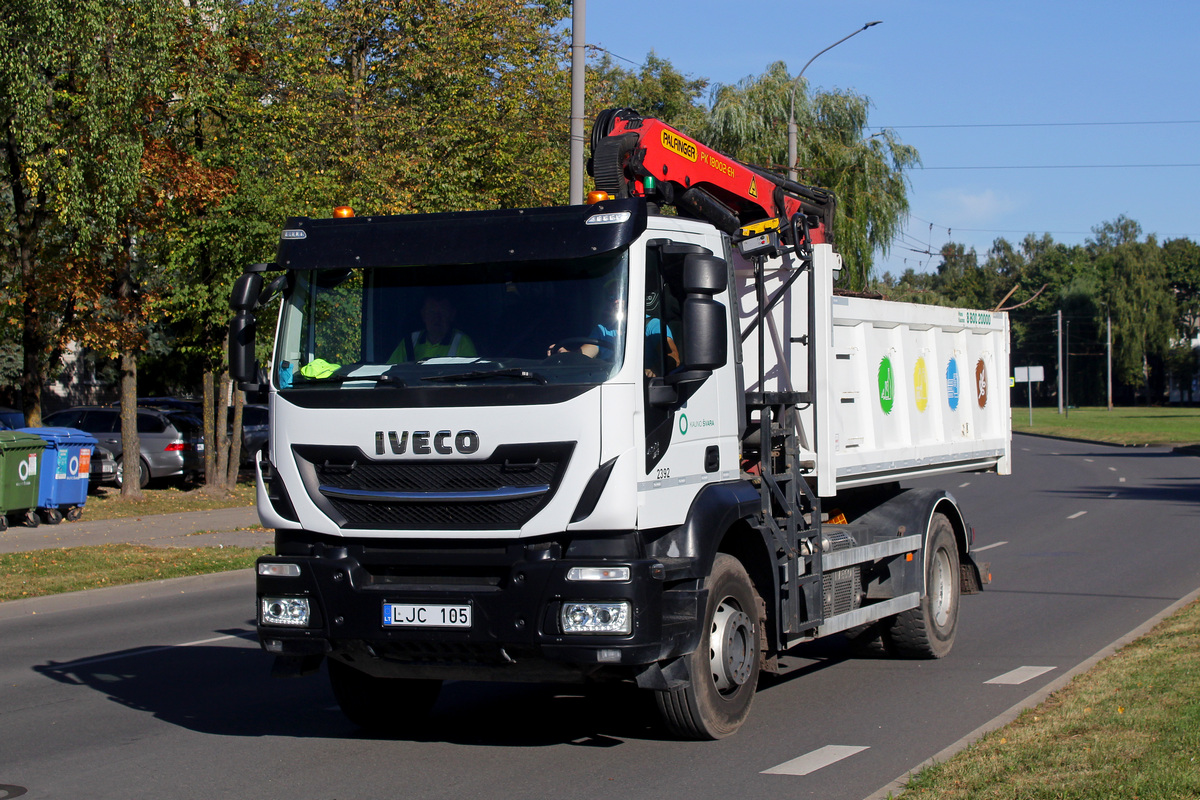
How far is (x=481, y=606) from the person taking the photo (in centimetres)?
604

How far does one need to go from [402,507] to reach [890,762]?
2759 millimetres

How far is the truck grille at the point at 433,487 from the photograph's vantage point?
5977mm

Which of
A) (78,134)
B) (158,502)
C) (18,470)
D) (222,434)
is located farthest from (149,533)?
(222,434)

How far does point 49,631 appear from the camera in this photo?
38.1 feet

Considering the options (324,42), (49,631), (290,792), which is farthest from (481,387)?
(324,42)

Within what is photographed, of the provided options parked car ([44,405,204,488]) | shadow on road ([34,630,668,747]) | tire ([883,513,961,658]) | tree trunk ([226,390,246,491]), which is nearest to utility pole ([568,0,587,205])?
tire ([883,513,961,658])

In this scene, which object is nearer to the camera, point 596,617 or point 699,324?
point 596,617

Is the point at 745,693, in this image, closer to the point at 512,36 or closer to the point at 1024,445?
the point at 512,36

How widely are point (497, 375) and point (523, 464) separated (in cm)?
46

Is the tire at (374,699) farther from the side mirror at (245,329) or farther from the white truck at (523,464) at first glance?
the side mirror at (245,329)

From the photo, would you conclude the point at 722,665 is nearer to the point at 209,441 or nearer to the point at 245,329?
the point at 245,329

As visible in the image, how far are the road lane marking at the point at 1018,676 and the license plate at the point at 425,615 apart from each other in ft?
13.6

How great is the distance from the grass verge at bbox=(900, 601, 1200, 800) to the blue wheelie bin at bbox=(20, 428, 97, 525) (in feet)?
52.8

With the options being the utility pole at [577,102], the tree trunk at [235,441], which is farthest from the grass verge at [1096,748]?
the tree trunk at [235,441]
